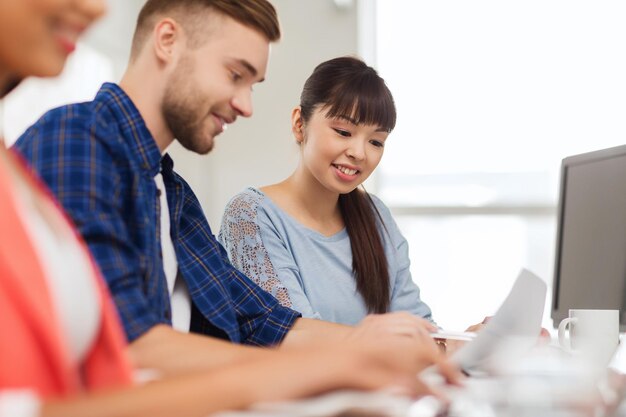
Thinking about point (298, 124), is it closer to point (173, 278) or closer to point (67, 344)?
point (173, 278)

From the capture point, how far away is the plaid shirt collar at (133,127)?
120 cm

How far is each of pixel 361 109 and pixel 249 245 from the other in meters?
0.48

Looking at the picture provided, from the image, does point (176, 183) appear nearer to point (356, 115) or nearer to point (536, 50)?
point (356, 115)

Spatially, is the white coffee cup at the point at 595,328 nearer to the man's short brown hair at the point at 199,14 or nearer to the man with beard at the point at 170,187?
the man with beard at the point at 170,187

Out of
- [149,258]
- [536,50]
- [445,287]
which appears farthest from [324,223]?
[536,50]

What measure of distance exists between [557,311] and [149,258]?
3.86 ft

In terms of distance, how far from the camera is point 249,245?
191 centimetres

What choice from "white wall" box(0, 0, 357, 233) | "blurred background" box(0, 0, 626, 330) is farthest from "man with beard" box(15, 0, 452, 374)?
"white wall" box(0, 0, 357, 233)

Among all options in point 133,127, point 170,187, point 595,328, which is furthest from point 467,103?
point 133,127

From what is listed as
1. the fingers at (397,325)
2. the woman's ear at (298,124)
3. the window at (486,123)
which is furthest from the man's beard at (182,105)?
the window at (486,123)

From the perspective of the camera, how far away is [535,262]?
3646mm

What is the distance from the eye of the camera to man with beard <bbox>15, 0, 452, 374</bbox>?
102 centimetres

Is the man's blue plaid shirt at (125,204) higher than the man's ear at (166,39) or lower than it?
lower

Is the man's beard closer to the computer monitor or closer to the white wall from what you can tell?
the computer monitor
